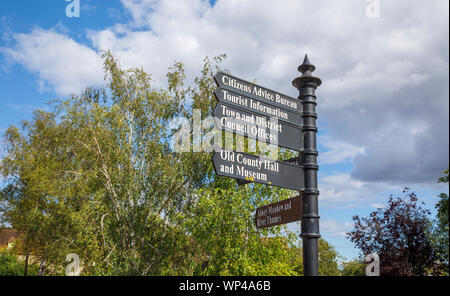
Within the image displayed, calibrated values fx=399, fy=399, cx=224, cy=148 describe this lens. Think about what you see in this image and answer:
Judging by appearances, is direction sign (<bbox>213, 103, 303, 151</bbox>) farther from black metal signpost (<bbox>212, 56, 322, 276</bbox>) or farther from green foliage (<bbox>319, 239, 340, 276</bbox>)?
green foliage (<bbox>319, 239, 340, 276</bbox>)

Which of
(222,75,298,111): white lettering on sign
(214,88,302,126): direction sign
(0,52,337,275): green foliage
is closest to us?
(214,88,302,126): direction sign

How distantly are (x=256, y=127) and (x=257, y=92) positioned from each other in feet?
1.79

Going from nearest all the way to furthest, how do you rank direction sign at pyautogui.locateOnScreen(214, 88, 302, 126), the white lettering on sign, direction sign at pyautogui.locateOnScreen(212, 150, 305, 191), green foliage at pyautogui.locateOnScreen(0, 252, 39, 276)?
direction sign at pyautogui.locateOnScreen(212, 150, 305, 191)
direction sign at pyautogui.locateOnScreen(214, 88, 302, 126)
the white lettering on sign
green foliage at pyautogui.locateOnScreen(0, 252, 39, 276)

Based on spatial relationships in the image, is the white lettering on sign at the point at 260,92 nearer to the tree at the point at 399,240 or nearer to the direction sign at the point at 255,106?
the direction sign at the point at 255,106

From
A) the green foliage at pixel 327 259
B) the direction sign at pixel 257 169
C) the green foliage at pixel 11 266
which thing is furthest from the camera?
the green foliage at pixel 327 259

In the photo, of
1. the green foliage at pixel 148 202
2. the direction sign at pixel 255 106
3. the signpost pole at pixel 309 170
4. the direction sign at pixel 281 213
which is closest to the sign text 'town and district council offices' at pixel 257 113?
the direction sign at pixel 255 106

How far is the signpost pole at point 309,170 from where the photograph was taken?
16.8 ft

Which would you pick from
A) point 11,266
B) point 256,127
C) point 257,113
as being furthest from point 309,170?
point 11,266

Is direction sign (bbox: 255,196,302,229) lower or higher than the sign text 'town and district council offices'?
lower

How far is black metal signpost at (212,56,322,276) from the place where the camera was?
16.8ft

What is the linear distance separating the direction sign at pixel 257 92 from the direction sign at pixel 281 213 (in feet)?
4.35

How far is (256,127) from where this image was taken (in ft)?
17.6

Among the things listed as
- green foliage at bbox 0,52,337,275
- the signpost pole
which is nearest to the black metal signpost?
the signpost pole
